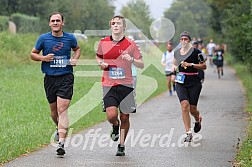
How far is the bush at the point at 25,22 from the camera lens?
158 ft

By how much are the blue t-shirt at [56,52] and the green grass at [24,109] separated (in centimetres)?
139

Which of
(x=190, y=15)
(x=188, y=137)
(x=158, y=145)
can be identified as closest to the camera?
(x=158, y=145)

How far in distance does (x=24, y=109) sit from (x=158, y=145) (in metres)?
5.98

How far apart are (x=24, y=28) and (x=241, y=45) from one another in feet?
77.5

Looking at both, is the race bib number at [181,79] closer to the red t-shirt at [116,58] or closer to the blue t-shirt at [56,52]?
the red t-shirt at [116,58]

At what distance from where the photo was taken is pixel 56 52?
9609mm

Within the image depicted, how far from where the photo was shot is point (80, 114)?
49.9 ft

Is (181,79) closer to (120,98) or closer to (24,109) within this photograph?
(120,98)

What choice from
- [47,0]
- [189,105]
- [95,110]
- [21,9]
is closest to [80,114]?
[95,110]

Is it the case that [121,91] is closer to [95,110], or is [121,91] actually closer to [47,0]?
[95,110]

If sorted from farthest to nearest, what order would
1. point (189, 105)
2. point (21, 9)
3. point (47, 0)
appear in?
point (21, 9) → point (47, 0) → point (189, 105)

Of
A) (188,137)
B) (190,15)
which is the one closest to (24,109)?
(188,137)

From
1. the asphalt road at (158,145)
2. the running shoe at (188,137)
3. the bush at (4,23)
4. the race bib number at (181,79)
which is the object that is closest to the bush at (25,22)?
the bush at (4,23)

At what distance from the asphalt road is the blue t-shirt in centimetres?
131
